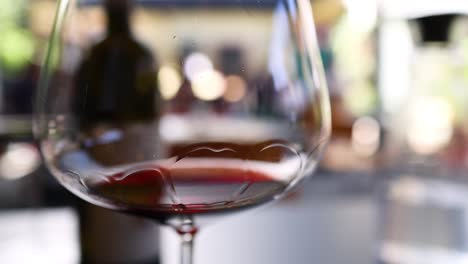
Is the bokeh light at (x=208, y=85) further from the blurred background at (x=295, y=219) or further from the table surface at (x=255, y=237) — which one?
the table surface at (x=255, y=237)

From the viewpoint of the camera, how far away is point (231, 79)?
12.3 inches

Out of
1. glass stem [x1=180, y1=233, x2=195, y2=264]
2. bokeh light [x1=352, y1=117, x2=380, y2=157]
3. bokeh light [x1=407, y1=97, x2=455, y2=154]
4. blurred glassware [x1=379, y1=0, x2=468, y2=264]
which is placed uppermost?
glass stem [x1=180, y1=233, x2=195, y2=264]

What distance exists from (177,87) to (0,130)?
2.23 meters

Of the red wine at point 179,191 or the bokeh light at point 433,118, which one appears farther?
the bokeh light at point 433,118

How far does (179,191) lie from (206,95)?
0.24 ft

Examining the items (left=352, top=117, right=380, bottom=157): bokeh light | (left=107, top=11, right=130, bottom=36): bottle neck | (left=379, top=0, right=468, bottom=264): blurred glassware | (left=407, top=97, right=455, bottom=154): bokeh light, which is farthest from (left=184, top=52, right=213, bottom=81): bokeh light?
(left=352, top=117, right=380, bottom=157): bokeh light

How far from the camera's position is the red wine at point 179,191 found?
287mm

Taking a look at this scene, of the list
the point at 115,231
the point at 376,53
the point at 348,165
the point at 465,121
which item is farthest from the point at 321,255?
the point at 376,53

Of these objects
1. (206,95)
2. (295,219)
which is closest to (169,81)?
(206,95)

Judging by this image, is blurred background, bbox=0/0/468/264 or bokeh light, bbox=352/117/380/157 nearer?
blurred background, bbox=0/0/468/264

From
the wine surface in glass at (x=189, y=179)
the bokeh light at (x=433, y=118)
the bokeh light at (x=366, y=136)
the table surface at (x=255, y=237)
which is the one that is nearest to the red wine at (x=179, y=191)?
the wine surface in glass at (x=189, y=179)

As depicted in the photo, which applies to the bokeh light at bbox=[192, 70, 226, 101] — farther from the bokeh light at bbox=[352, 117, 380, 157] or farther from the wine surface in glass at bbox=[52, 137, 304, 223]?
the bokeh light at bbox=[352, 117, 380, 157]

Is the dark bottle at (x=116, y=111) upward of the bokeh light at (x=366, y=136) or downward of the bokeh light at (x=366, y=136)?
upward

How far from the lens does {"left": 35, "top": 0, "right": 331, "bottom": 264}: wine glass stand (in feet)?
0.97
